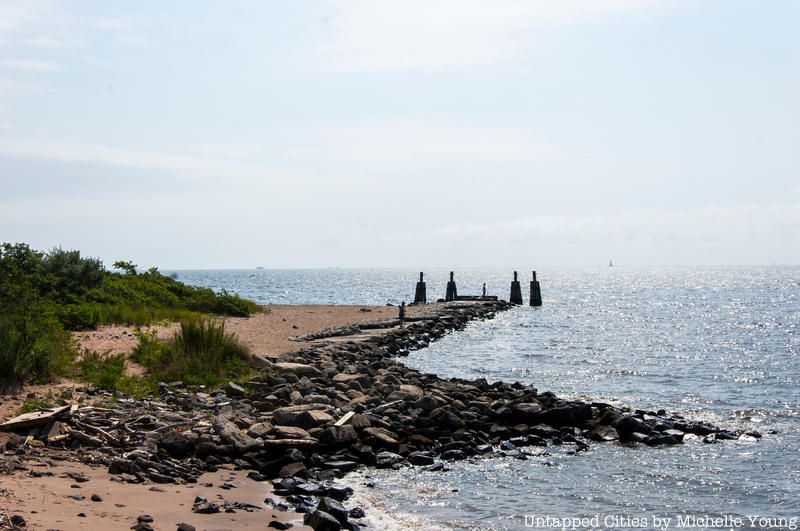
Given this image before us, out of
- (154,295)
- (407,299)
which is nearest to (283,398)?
(154,295)

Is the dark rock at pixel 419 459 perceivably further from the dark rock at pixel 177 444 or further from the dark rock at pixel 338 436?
the dark rock at pixel 177 444

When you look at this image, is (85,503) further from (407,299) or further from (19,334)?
(407,299)

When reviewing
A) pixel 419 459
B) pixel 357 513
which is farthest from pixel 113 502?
pixel 419 459

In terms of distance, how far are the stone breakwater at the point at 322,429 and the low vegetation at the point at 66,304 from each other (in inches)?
69.3

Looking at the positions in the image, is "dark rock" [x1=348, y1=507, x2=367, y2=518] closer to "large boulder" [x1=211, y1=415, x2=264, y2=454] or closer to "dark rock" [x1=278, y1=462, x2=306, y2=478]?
"dark rock" [x1=278, y1=462, x2=306, y2=478]

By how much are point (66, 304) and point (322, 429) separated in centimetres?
1316

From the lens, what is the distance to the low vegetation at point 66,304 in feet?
42.3

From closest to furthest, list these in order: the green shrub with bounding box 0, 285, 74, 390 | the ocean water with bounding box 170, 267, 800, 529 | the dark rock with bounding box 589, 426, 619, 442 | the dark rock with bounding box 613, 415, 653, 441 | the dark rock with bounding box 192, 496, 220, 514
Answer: the dark rock with bounding box 192, 496, 220, 514, the ocean water with bounding box 170, 267, 800, 529, the green shrub with bounding box 0, 285, 74, 390, the dark rock with bounding box 589, 426, 619, 442, the dark rock with bounding box 613, 415, 653, 441

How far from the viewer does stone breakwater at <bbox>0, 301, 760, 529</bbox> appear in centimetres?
974

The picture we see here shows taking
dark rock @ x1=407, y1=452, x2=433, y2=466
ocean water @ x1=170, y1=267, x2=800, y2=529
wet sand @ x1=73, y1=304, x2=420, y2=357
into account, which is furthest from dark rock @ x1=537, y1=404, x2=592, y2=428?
wet sand @ x1=73, y1=304, x2=420, y2=357

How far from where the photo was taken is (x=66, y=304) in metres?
22.0

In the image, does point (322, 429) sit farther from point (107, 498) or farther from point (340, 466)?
point (107, 498)

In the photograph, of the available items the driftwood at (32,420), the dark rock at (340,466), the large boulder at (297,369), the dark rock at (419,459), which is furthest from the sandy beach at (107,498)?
the large boulder at (297,369)

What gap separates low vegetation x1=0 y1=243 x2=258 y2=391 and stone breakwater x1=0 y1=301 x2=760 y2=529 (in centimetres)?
176
